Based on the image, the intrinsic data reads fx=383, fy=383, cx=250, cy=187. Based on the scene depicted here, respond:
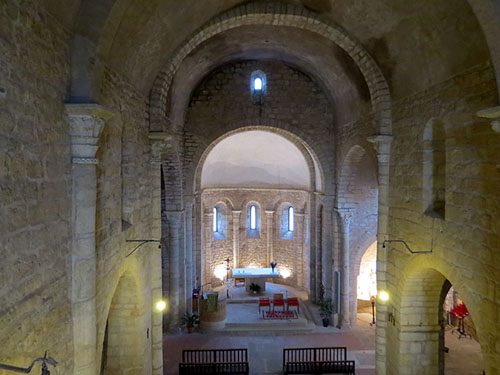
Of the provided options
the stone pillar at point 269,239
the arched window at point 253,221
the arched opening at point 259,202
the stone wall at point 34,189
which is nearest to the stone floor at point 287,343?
the arched opening at point 259,202

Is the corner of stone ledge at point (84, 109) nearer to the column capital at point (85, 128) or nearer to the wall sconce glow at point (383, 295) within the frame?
the column capital at point (85, 128)

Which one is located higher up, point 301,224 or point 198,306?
point 301,224

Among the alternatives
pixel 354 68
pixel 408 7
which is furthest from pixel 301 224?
pixel 408 7

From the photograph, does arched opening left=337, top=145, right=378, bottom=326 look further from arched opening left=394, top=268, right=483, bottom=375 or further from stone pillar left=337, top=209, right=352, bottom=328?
arched opening left=394, top=268, right=483, bottom=375

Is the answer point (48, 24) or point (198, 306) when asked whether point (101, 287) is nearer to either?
point (48, 24)

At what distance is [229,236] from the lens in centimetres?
2259

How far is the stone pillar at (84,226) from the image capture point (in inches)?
196

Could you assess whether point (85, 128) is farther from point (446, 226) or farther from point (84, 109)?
point (446, 226)

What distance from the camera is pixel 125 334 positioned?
8.38 meters

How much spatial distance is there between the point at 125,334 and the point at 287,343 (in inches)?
291

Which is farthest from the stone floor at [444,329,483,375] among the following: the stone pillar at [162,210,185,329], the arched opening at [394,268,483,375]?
the stone pillar at [162,210,185,329]

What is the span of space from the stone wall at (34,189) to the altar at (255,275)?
13368mm

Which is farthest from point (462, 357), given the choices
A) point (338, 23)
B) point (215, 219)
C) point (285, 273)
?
point (215, 219)

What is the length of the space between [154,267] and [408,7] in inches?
312
